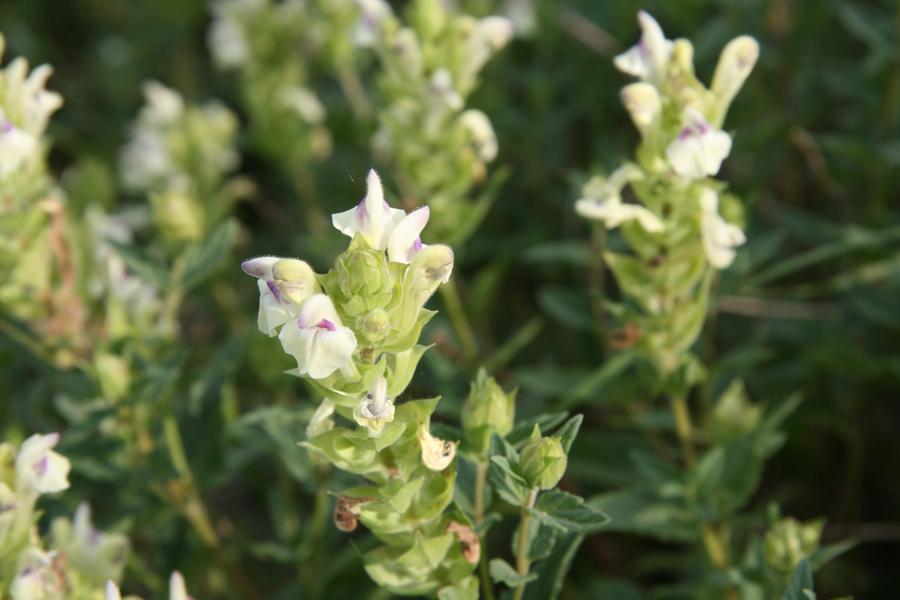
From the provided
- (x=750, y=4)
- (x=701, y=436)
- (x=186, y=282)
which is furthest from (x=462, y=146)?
(x=750, y=4)

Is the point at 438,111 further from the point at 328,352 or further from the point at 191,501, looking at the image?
the point at 328,352

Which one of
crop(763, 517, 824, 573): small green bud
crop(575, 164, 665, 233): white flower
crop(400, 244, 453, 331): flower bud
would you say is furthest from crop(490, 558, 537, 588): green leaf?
crop(575, 164, 665, 233): white flower

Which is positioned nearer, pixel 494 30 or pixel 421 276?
pixel 421 276

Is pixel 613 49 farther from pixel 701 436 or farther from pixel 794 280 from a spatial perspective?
pixel 701 436

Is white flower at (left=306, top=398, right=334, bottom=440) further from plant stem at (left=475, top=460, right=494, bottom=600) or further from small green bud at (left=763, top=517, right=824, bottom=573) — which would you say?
small green bud at (left=763, top=517, right=824, bottom=573)

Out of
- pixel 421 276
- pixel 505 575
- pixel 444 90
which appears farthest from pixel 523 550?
pixel 444 90

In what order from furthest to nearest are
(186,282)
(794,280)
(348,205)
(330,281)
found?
(348,205) → (794,280) → (186,282) → (330,281)

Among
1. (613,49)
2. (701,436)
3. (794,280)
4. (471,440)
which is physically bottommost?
(794,280)
